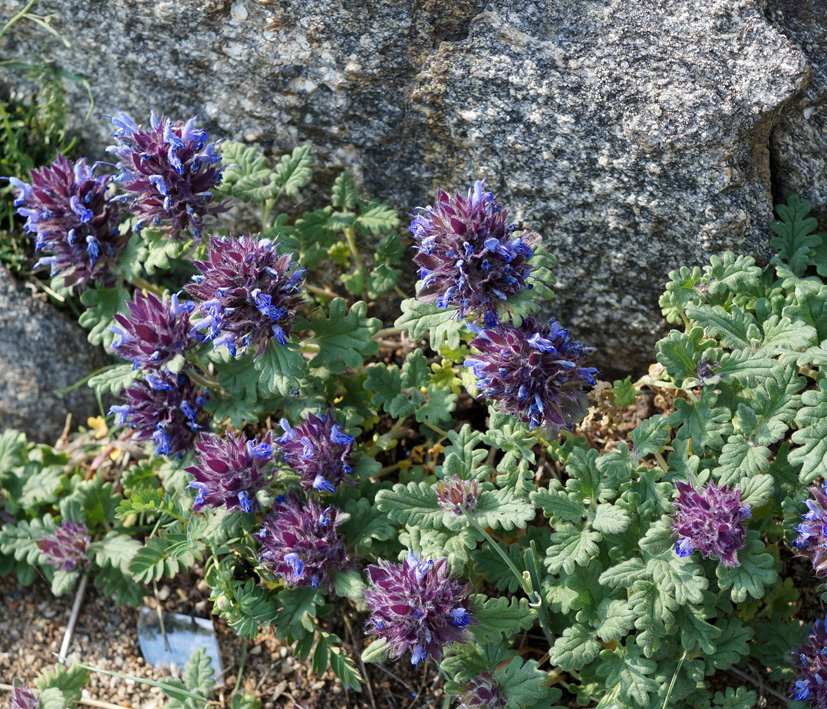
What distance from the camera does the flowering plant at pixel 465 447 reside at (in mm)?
2971

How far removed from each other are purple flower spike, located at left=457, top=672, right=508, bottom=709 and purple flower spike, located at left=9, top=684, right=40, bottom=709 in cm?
202

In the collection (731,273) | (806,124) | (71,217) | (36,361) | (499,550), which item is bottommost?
(36,361)

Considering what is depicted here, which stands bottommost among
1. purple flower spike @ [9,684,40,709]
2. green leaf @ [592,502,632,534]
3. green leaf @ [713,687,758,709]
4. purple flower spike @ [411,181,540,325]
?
purple flower spike @ [9,684,40,709]

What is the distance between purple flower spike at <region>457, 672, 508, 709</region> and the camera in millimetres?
3150

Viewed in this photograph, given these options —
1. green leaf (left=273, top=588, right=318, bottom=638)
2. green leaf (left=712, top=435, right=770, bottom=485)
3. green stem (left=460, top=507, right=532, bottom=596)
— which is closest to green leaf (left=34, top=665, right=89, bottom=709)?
green leaf (left=273, top=588, right=318, bottom=638)

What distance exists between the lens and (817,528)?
290 centimetres

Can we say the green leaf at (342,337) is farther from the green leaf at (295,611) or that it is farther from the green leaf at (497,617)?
the green leaf at (497,617)

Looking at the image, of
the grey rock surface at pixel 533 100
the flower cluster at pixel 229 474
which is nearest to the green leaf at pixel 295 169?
the grey rock surface at pixel 533 100

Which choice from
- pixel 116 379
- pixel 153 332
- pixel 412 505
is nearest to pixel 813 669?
pixel 412 505

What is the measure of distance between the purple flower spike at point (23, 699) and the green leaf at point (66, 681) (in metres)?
0.07

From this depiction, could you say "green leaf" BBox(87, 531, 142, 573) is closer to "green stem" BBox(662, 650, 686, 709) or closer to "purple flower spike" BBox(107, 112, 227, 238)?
"purple flower spike" BBox(107, 112, 227, 238)

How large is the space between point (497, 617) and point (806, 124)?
247cm

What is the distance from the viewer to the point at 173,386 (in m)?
3.51

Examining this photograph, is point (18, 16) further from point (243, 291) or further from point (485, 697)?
point (485, 697)
